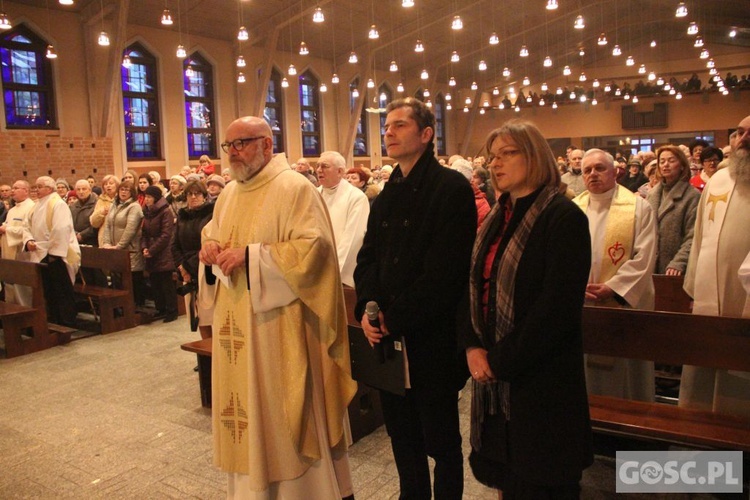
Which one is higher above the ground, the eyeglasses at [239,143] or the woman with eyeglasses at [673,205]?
the eyeglasses at [239,143]

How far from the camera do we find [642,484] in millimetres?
2982

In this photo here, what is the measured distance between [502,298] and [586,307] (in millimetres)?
1217

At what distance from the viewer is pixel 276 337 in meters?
2.67

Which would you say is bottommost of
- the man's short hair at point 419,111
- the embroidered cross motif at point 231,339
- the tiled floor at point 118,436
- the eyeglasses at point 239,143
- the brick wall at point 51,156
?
the tiled floor at point 118,436

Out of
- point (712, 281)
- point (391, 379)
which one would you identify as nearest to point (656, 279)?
point (712, 281)

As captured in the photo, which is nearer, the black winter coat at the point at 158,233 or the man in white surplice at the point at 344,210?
the man in white surplice at the point at 344,210

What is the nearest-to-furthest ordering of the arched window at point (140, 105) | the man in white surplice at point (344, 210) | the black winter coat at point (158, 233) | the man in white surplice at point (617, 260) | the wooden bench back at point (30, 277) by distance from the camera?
the man in white surplice at point (617, 260) < the man in white surplice at point (344, 210) < the wooden bench back at point (30, 277) < the black winter coat at point (158, 233) < the arched window at point (140, 105)

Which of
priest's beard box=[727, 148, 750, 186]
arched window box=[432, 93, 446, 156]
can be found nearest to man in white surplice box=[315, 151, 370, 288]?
priest's beard box=[727, 148, 750, 186]

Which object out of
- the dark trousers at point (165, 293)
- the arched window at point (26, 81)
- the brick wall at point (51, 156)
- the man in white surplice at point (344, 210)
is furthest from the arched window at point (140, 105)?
the man in white surplice at point (344, 210)

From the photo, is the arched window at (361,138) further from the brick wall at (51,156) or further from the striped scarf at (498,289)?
the striped scarf at (498,289)

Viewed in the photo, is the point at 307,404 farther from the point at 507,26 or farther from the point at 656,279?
the point at 507,26

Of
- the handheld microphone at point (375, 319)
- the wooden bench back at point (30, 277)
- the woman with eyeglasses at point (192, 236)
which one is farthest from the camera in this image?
the wooden bench back at point (30, 277)

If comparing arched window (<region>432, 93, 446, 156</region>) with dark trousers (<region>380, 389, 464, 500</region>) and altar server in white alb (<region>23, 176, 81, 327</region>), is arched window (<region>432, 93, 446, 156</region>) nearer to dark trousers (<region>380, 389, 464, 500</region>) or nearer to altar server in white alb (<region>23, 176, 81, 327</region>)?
altar server in white alb (<region>23, 176, 81, 327</region>)

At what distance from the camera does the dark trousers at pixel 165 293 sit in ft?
23.9
